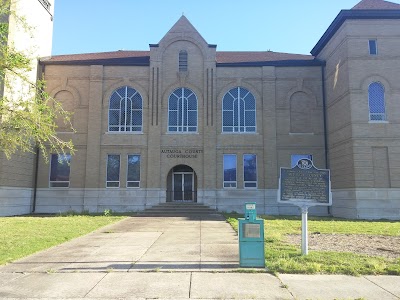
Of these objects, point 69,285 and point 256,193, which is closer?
point 69,285

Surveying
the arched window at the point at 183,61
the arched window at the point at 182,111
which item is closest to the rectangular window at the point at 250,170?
the arched window at the point at 182,111

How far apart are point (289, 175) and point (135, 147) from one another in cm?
1978

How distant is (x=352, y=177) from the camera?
2386 cm

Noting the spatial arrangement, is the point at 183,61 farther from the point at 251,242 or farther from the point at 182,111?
the point at 251,242

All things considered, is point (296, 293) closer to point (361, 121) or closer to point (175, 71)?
point (361, 121)

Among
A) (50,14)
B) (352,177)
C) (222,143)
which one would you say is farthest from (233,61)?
(50,14)

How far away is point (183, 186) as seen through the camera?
29609 millimetres

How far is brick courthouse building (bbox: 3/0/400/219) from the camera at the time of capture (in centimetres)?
2791

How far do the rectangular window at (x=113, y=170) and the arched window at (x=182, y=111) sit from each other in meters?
4.62

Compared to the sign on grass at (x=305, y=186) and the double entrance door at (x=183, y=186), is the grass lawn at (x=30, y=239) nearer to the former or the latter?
the sign on grass at (x=305, y=186)

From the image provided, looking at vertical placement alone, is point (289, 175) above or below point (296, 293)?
above

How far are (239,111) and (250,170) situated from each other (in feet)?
15.0

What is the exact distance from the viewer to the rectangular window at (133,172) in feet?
Answer: 92.5

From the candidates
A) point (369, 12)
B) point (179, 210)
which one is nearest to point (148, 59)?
point (179, 210)
